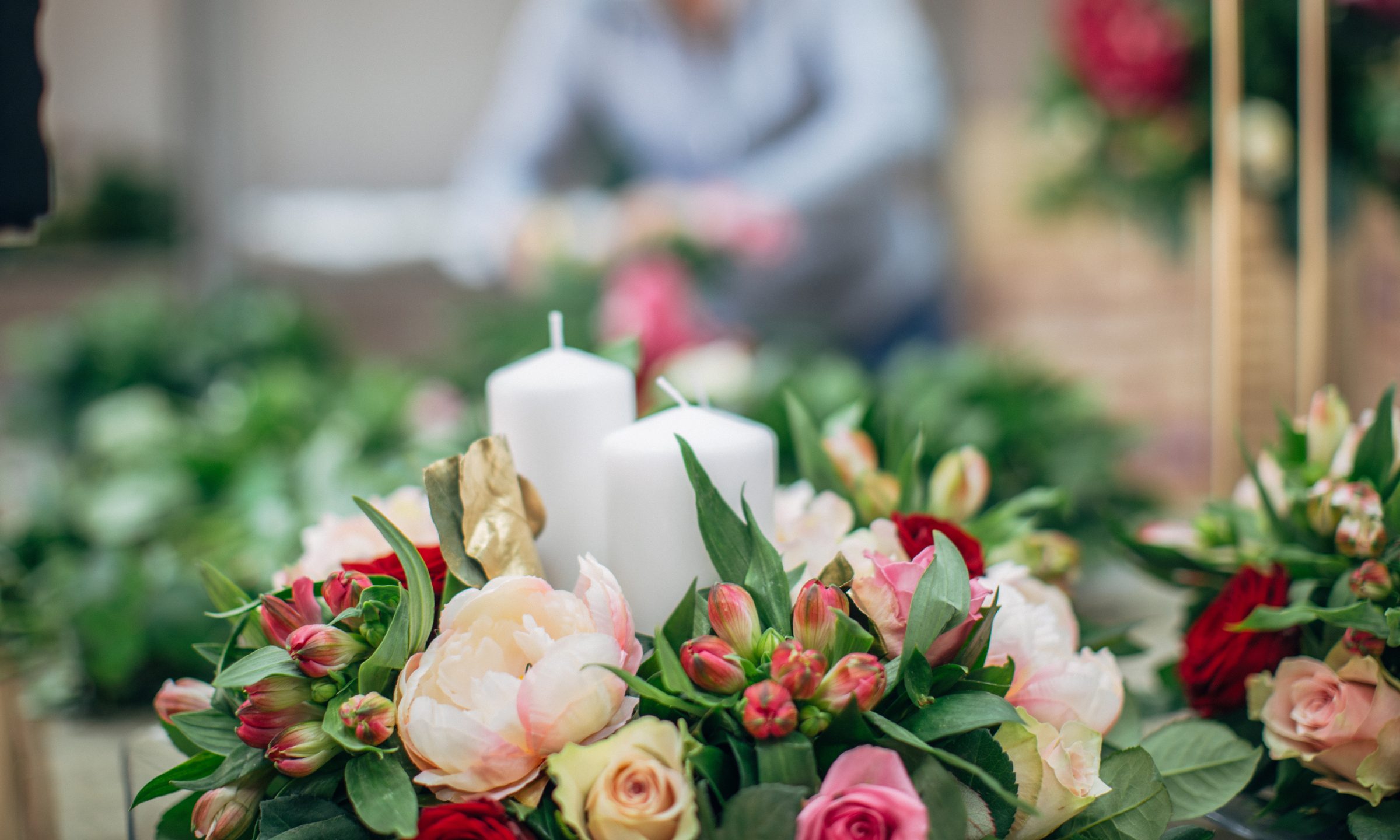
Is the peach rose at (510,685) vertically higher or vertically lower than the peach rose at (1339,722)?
higher

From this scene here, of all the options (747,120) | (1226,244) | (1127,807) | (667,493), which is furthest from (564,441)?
(747,120)

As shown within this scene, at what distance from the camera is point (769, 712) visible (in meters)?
0.24

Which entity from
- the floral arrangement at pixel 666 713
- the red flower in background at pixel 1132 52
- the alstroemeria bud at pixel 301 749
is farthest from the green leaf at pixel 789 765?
the red flower in background at pixel 1132 52

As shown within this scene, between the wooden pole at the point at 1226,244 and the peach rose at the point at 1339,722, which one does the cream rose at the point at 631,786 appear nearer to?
the peach rose at the point at 1339,722

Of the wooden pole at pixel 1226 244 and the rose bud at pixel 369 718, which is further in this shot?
the wooden pole at pixel 1226 244

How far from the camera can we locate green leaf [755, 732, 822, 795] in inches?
9.3

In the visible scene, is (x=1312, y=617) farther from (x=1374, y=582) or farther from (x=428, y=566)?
(x=428, y=566)

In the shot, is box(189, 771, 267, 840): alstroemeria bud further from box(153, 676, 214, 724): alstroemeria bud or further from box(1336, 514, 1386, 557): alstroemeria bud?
box(1336, 514, 1386, 557): alstroemeria bud

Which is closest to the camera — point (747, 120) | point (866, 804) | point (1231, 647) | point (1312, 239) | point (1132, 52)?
point (866, 804)

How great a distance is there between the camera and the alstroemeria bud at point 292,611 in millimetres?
277

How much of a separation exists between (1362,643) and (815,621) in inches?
6.5

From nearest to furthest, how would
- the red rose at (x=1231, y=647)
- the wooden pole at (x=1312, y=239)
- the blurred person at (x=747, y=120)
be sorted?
1. the red rose at (x=1231, y=647)
2. the wooden pole at (x=1312, y=239)
3. the blurred person at (x=747, y=120)

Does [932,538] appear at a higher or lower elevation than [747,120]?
lower

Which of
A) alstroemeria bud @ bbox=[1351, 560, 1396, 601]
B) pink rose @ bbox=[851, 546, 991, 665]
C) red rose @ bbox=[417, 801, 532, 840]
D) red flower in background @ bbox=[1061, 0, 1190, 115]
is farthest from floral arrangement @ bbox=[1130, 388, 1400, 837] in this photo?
red flower in background @ bbox=[1061, 0, 1190, 115]
